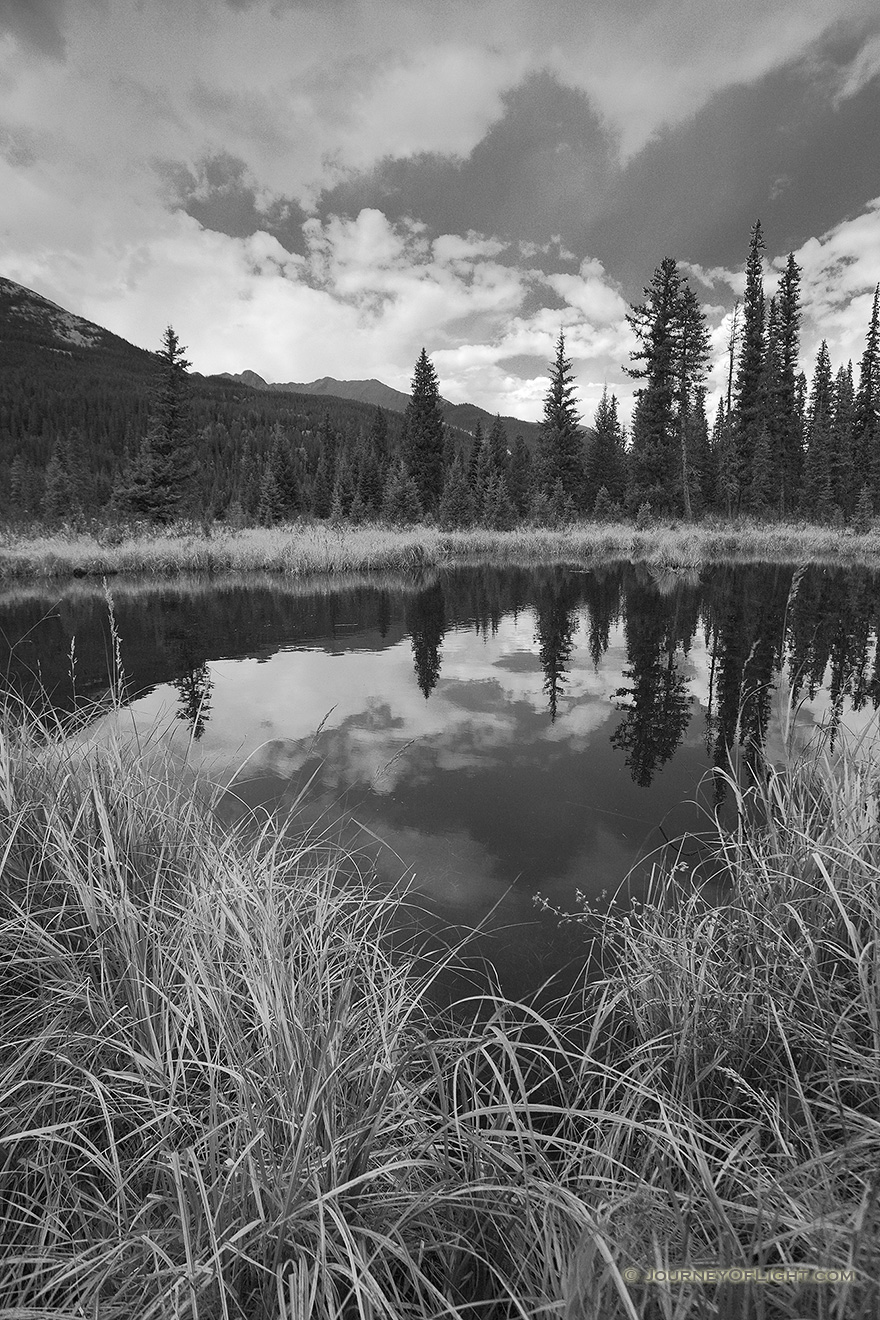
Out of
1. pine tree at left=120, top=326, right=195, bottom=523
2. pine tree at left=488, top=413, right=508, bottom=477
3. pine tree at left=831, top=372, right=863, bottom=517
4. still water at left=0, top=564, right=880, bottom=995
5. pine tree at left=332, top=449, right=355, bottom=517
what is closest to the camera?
still water at left=0, top=564, right=880, bottom=995

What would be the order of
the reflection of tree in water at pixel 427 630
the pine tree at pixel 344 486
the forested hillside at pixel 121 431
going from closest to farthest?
the reflection of tree in water at pixel 427 630 < the pine tree at pixel 344 486 < the forested hillside at pixel 121 431

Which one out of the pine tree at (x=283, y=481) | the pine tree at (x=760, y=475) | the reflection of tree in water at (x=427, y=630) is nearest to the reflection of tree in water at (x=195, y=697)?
the reflection of tree in water at (x=427, y=630)

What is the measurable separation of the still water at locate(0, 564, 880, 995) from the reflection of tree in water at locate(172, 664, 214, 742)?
0.14 ft

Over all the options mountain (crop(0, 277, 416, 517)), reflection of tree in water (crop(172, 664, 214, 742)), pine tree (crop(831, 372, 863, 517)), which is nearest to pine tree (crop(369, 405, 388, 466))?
mountain (crop(0, 277, 416, 517))

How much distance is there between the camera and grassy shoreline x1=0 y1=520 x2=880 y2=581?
21172mm

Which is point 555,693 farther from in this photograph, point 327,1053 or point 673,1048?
point 327,1053

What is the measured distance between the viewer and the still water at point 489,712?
3.54 meters

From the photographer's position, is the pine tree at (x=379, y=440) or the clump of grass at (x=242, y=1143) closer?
the clump of grass at (x=242, y=1143)

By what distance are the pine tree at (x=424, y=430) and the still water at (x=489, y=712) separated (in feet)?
111

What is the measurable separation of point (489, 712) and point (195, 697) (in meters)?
3.10

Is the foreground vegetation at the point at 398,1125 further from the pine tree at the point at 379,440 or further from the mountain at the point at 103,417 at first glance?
the mountain at the point at 103,417

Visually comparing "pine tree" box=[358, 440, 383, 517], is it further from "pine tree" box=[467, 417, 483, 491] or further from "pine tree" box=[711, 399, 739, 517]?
"pine tree" box=[711, 399, 739, 517]

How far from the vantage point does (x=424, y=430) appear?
45062mm

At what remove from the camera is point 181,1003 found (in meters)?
1.96
